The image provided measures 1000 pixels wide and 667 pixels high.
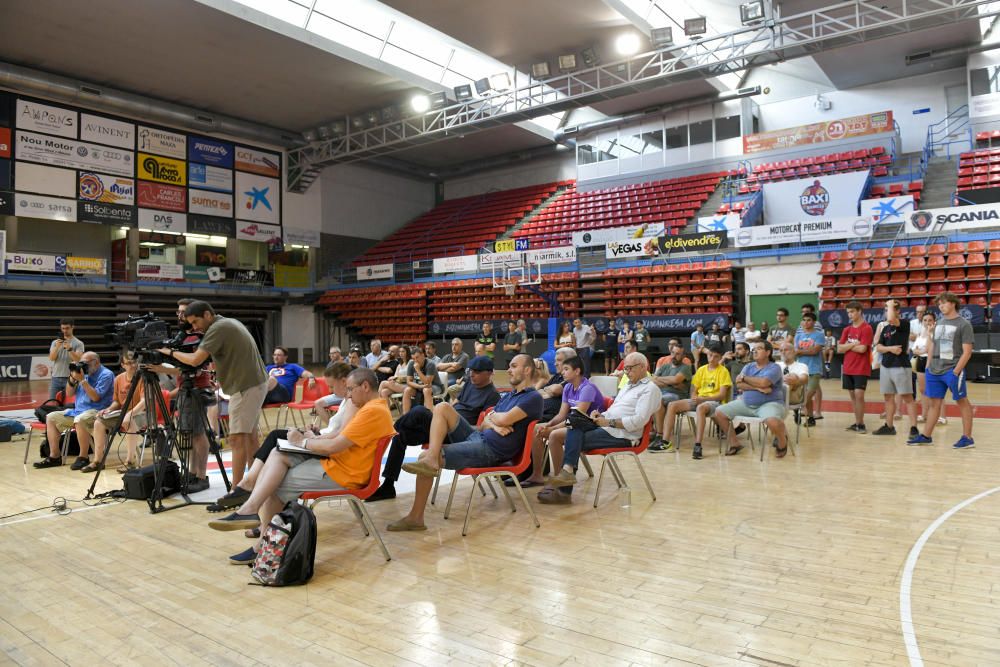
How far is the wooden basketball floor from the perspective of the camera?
2.53 metres

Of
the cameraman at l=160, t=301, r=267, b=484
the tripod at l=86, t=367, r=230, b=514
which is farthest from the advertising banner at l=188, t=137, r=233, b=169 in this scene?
the cameraman at l=160, t=301, r=267, b=484

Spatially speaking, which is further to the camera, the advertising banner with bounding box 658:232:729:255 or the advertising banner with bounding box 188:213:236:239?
the advertising banner with bounding box 188:213:236:239

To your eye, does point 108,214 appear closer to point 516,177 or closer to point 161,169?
point 161,169

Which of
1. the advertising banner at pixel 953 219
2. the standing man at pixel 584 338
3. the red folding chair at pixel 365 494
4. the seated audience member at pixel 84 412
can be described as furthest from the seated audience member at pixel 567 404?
the advertising banner at pixel 953 219

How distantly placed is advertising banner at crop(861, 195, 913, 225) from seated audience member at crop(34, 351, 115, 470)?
1450cm

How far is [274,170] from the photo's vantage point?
21.8 metres

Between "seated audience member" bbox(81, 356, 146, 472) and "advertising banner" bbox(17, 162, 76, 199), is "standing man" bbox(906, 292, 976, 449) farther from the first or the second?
"advertising banner" bbox(17, 162, 76, 199)

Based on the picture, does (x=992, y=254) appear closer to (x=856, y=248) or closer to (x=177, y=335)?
(x=856, y=248)

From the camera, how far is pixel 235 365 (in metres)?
4.77

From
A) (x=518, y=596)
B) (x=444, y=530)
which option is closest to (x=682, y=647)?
(x=518, y=596)

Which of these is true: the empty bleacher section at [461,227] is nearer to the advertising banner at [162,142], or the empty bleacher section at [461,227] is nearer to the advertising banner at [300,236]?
the advertising banner at [300,236]

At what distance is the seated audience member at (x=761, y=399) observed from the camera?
6.19m

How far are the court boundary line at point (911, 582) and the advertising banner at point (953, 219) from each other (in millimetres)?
10828

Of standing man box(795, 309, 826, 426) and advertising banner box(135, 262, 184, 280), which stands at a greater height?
advertising banner box(135, 262, 184, 280)
